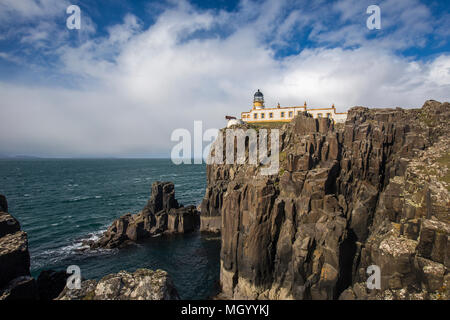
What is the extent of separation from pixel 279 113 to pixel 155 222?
50.6 metres

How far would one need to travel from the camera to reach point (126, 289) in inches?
292

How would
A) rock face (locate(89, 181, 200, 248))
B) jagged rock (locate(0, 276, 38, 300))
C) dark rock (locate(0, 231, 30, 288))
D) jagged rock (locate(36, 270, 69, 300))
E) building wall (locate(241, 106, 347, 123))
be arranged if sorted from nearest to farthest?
jagged rock (locate(0, 276, 38, 300)) < dark rock (locate(0, 231, 30, 288)) < jagged rock (locate(36, 270, 69, 300)) < rock face (locate(89, 181, 200, 248)) < building wall (locate(241, 106, 347, 123))

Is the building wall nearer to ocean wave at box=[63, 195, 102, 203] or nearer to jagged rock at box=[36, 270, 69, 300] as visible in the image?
jagged rock at box=[36, 270, 69, 300]

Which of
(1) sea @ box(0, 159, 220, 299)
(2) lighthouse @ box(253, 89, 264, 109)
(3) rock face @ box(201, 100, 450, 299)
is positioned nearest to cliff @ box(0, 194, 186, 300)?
(3) rock face @ box(201, 100, 450, 299)

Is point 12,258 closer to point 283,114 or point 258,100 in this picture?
point 283,114

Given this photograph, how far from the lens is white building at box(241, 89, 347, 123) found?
6241 centimetres

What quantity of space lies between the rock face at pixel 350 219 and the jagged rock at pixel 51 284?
1954 cm

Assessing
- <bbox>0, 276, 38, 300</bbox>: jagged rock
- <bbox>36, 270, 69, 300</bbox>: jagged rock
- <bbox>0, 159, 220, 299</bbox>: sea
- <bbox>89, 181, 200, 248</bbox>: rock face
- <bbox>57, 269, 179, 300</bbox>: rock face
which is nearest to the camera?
<bbox>57, 269, 179, 300</bbox>: rock face

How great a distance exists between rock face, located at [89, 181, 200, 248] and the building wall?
38.2m

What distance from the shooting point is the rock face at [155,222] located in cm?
4484

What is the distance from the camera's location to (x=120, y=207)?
2800 inches
